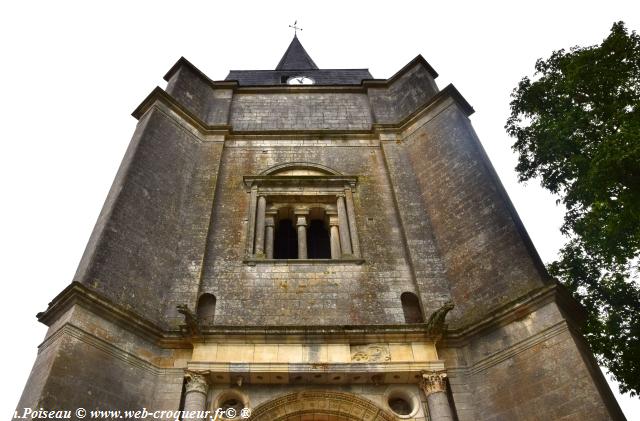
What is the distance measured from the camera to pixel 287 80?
67.5ft

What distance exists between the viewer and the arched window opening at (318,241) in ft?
36.4

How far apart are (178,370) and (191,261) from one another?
2409 millimetres

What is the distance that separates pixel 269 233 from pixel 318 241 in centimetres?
126

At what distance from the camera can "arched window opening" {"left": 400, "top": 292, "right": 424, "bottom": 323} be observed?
28.9 feet

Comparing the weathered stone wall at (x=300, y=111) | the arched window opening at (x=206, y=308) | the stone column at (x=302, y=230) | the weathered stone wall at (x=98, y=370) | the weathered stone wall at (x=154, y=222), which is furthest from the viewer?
the weathered stone wall at (x=300, y=111)

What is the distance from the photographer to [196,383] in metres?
7.30

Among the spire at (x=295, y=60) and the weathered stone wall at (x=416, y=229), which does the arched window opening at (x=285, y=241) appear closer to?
the weathered stone wall at (x=416, y=229)

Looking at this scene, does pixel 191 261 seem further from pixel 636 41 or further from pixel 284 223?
pixel 636 41

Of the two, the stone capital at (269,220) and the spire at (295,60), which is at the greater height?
the spire at (295,60)

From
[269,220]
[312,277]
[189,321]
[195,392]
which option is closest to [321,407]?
[195,392]

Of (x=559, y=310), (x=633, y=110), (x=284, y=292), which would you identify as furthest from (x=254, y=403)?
(x=633, y=110)

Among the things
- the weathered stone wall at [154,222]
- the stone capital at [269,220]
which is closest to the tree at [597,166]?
the stone capital at [269,220]

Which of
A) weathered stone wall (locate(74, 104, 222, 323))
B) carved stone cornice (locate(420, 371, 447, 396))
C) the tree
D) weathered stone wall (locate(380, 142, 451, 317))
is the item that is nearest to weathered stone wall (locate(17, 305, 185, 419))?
weathered stone wall (locate(74, 104, 222, 323))

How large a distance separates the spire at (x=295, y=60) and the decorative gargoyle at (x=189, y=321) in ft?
59.1
